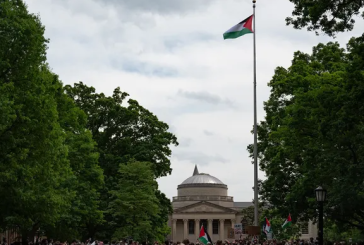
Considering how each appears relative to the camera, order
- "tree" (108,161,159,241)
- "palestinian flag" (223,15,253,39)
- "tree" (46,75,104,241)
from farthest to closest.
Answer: "tree" (108,161,159,241)
"tree" (46,75,104,241)
"palestinian flag" (223,15,253,39)

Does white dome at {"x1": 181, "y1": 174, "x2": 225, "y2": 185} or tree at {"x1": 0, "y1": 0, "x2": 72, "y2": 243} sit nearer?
tree at {"x1": 0, "y1": 0, "x2": 72, "y2": 243}

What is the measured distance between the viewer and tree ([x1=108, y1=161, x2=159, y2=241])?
4929 centimetres

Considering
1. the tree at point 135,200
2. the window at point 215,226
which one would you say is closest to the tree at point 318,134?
the tree at point 135,200

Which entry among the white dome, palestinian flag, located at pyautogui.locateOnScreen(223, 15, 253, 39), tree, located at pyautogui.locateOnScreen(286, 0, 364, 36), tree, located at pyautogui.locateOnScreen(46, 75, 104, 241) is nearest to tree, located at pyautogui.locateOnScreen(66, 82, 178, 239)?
tree, located at pyautogui.locateOnScreen(46, 75, 104, 241)

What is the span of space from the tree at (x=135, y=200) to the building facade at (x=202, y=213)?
93.2m

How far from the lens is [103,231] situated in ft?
180

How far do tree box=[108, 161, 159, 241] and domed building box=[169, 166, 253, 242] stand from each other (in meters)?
93.0

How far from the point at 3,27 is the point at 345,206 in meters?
17.6

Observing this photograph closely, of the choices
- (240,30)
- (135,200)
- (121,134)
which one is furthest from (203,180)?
(240,30)

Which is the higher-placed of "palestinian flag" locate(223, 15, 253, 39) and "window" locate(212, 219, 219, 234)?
"palestinian flag" locate(223, 15, 253, 39)

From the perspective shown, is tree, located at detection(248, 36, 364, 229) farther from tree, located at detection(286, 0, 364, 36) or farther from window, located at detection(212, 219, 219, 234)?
window, located at detection(212, 219, 219, 234)

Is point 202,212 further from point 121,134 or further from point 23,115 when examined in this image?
point 23,115

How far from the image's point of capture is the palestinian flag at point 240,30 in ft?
124

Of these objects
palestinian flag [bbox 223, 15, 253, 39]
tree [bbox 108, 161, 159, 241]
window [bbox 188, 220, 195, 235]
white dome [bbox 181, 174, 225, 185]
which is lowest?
tree [bbox 108, 161, 159, 241]
